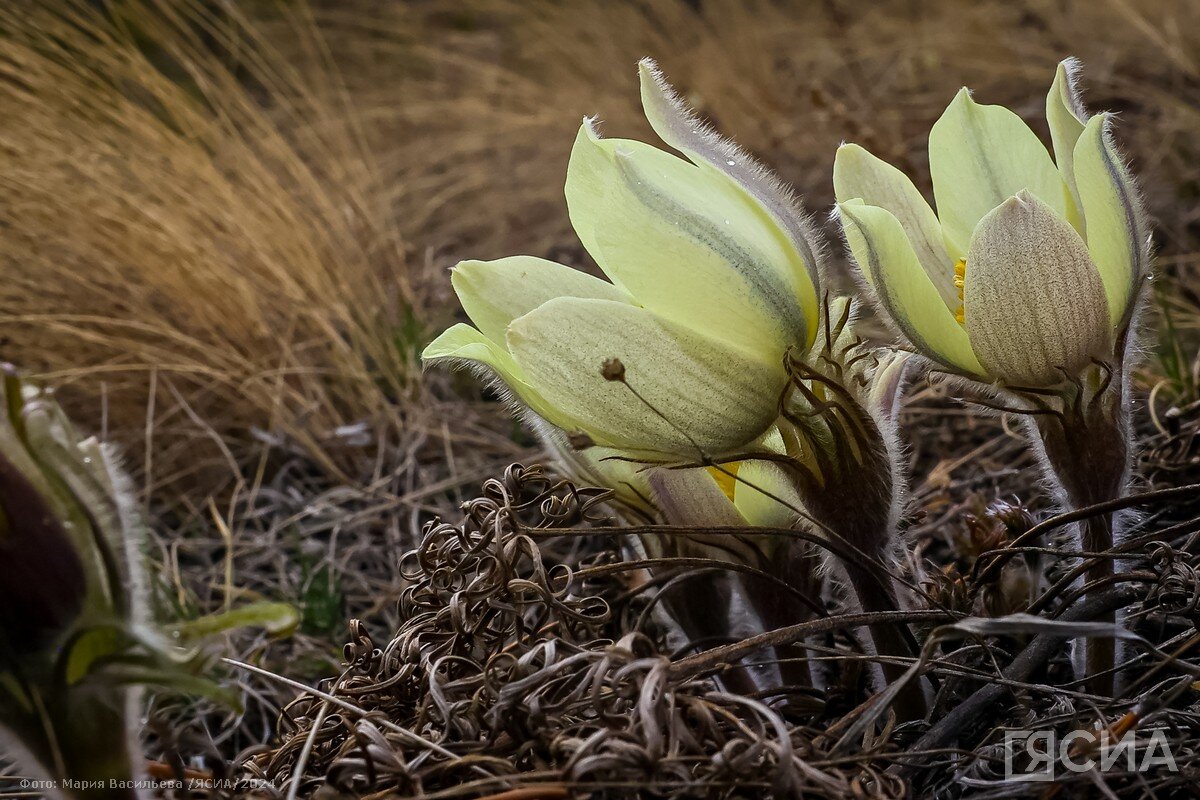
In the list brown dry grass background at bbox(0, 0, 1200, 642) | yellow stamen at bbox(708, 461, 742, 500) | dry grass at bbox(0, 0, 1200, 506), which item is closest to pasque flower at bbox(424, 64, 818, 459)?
yellow stamen at bbox(708, 461, 742, 500)

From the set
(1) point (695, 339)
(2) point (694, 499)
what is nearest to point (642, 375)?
(1) point (695, 339)

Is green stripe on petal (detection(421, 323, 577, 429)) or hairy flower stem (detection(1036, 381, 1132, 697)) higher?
green stripe on petal (detection(421, 323, 577, 429))

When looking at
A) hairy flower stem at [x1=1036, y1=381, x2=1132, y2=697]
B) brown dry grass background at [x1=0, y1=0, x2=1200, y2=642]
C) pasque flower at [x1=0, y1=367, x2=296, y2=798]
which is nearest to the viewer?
pasque flower at [x1=0, y1=367, x2=296, y2=798]

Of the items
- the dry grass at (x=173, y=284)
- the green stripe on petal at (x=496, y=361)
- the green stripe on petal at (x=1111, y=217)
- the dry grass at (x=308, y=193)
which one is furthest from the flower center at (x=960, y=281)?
the dry grass at (x=173, y=284)

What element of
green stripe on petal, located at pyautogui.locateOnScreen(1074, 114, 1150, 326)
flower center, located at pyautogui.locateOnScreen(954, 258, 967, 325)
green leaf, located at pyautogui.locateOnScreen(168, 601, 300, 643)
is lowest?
green leaf, located at pyautogui.locateOnScreen(168, 601, 300, 643)

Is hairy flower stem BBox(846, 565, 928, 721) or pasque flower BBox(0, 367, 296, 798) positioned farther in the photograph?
hairy flower stem BBox(846, 565, 928, 721)

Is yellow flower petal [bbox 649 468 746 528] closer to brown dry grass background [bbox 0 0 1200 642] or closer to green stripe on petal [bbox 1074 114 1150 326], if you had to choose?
green stripe on petal [bbox 1074 114 1150 326]

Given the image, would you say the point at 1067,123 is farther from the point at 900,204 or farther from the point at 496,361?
the point at 496,361
